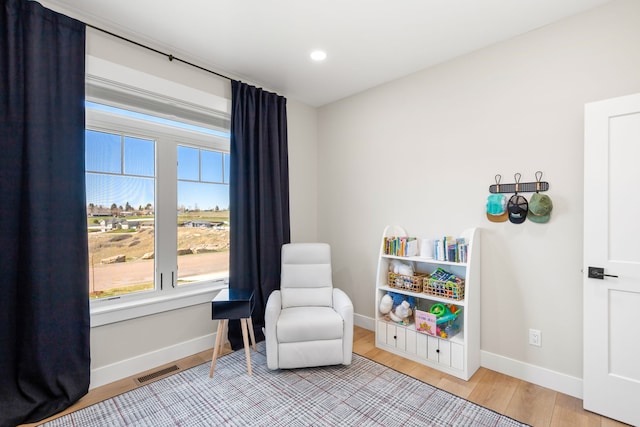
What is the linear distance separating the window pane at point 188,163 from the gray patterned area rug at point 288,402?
Result: 167cm

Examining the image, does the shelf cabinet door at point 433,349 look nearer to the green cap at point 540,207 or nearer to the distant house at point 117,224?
the green cap at point 540,207

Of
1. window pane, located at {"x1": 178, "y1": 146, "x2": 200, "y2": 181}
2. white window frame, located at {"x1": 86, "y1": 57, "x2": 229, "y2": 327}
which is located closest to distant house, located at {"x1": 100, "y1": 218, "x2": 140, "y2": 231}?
white window frame, located at {"x1": 86, "y1": 57, "x2": 229, "y2": 327}

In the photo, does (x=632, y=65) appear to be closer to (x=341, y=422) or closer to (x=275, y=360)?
(x=341, y=422)

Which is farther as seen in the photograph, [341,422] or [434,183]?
[434,183]

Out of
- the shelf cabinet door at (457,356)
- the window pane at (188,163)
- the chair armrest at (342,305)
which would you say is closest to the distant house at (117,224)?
the window pane at (188,163)

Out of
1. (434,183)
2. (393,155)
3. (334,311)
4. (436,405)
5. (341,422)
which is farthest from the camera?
(393,155)

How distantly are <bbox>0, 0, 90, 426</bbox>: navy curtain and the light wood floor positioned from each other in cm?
27

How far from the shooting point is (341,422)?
187 centimetres

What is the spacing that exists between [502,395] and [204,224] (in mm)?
2782

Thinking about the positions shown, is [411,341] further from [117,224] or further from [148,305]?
[117,224]

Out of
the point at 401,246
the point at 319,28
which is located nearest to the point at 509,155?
the point at 401,246

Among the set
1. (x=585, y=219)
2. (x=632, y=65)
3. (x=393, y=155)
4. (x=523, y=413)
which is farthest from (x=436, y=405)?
(x=632, y=65)

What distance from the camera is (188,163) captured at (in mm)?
2863

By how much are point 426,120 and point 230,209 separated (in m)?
2.03
